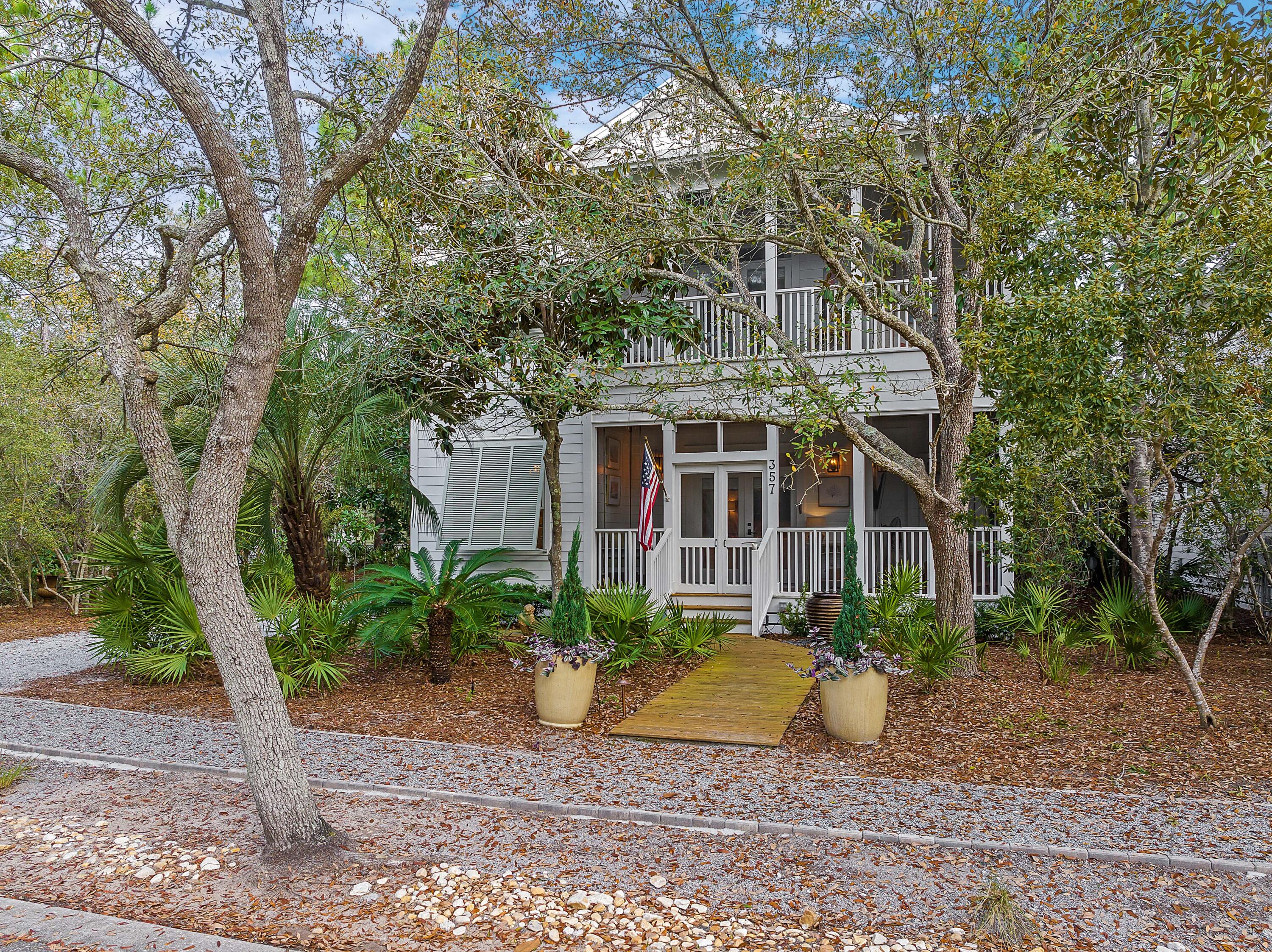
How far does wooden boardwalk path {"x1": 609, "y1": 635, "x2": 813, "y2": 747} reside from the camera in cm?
673

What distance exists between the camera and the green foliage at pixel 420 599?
27.0ft

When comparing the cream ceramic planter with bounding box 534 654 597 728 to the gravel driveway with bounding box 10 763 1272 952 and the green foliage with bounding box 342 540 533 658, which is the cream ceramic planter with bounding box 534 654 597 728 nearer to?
the green foliage with bounding box 342 540 533 658

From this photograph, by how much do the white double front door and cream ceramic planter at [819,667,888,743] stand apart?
577 centimetres

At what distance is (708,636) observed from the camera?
31.9 ft

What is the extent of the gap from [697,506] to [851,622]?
22.2 ft

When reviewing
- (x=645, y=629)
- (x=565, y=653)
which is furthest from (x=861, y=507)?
(x=565, y=653)

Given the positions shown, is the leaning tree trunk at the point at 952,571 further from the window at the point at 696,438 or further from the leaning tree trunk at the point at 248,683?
the leaning tree trunk at the point at 248,683

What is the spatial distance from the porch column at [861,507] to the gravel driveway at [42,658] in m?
10.3

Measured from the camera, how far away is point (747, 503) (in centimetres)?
1298

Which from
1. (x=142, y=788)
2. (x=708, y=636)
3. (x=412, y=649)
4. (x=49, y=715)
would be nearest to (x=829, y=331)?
(x=708, y=636)

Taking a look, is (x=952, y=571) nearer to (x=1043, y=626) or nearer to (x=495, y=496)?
(x=1043, y=626)

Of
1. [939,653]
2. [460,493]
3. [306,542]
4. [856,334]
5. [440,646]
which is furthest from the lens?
[460,493]

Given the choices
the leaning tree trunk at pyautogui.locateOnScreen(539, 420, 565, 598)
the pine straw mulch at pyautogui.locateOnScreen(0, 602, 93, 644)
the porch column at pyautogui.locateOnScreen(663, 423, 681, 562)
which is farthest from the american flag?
the pine straw mulch at pyautogui.locateOnScreen(0, 602, 93, 644)

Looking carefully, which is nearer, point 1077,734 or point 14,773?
point 14,773
